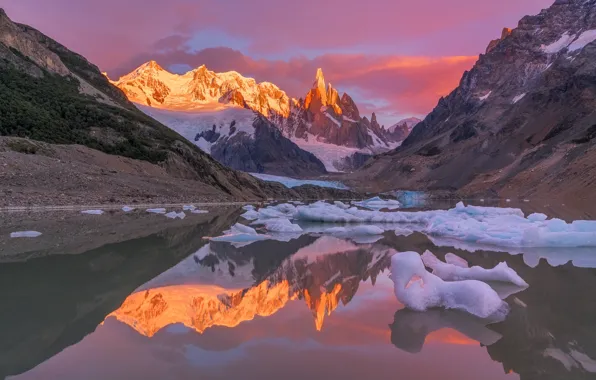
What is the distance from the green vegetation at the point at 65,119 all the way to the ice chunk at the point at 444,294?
4947cm

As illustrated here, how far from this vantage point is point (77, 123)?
58.2m

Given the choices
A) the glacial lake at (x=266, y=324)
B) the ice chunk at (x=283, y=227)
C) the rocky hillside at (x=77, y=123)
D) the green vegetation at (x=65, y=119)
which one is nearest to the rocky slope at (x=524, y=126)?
the rocky hillside at (x=77, y=123)

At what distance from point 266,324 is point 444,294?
2.79 meters

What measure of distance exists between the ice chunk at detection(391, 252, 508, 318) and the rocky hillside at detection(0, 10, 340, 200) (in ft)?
133

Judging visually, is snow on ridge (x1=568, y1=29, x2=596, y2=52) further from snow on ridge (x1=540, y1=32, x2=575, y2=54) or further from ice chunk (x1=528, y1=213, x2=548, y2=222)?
ice chunk (x1=528, y1=213, x2=548, y2=222)

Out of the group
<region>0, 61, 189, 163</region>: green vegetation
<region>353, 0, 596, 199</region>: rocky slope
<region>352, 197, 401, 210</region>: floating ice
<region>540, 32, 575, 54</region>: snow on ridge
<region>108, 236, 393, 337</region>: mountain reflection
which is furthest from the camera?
<region>540, 32, 575, 54</region>: snow on ridge

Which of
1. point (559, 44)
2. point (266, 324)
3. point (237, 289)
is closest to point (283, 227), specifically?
point (237, 289)

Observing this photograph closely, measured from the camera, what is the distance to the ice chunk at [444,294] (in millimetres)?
7074

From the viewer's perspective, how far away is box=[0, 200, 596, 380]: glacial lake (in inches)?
201

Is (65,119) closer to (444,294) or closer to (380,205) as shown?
(380,205)

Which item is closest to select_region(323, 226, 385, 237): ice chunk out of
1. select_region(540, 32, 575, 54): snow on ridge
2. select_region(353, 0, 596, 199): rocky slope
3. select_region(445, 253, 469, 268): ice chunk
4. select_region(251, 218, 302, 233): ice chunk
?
select_region(251, 218, 302, 233): ice chunk

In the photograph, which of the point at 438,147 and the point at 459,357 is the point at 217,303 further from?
the point at 438,147

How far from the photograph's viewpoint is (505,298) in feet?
26.8

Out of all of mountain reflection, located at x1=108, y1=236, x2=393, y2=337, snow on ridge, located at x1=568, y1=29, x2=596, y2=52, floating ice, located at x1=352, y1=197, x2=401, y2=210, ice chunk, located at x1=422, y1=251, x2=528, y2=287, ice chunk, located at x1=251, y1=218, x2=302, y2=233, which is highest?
snow on ridge, located at x1=568, y1=29, x2=596, y2=52
